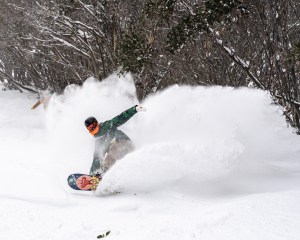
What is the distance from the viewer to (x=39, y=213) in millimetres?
6090

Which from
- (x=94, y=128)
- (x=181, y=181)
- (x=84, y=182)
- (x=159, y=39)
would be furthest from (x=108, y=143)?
(x=159, y=39)

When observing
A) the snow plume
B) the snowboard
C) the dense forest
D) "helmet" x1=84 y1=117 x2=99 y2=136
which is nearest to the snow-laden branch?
the dense forest

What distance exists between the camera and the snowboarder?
7625 mm

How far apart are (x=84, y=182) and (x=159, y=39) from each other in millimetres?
8353

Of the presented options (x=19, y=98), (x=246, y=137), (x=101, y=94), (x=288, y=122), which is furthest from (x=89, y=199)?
(x=19, y=98)

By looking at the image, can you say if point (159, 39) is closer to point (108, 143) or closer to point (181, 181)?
point (108, 143)

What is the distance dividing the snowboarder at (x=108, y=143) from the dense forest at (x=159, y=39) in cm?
221

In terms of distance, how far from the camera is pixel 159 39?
1460cm

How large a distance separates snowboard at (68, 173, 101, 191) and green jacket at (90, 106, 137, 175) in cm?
35

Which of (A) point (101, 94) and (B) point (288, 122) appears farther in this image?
(A) point (101, 94)

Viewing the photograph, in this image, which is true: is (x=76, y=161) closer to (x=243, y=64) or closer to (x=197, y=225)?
(x=243, y=64)

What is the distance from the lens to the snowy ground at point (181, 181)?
4.86m

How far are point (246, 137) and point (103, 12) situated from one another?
9128 millimetres

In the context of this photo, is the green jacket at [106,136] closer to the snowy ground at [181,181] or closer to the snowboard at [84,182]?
the snowboard at [84,182]
